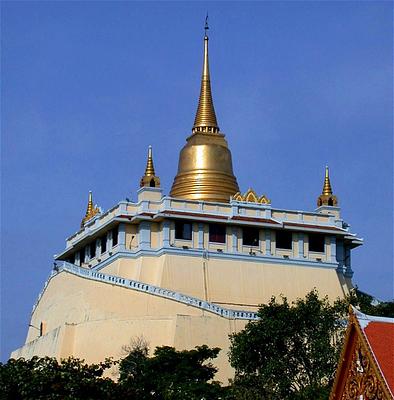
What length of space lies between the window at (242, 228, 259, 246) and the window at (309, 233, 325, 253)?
3089 millimetres

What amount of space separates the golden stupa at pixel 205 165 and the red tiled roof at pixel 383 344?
3793cm

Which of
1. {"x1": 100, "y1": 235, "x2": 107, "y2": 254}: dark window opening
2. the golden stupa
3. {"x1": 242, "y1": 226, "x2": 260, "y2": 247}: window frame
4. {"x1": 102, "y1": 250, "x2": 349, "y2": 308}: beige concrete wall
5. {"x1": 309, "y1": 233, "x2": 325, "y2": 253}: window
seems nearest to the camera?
{"x1": 102, "y1": 250, "x2": 349, "y2": 308}: beige concrete wall

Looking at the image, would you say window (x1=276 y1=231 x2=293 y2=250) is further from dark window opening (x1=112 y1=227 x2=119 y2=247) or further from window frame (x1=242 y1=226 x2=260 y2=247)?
dark window opening (x1=112 y1=227 x2=119 y2=247)

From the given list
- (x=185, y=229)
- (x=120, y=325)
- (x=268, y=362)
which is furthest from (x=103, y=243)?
(x=268, y=362)

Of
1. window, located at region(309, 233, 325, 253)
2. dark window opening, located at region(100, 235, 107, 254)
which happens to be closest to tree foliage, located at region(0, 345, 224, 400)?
dark window opening, located at region(100, 235, 107, 254)

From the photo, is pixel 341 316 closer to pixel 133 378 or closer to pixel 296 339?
pixel 296 339

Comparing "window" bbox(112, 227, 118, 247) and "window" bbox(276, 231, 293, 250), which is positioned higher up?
"window" bbox(276, 231, 293, 250)

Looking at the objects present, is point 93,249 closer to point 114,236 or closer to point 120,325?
point 114,236

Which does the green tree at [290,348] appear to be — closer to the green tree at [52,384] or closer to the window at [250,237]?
the green tree at [52,384]

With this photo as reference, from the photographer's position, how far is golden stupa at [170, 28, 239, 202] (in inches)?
2628

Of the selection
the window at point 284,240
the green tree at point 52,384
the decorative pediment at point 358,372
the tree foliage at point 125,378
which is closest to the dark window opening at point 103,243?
the window at point 284,240

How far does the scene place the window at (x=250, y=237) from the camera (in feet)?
206

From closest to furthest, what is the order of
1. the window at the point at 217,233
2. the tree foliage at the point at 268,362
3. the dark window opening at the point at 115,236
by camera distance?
the tree foliage at the point at 268,362
the window at the point at 217,233
the dark window opening at the point at 115,236

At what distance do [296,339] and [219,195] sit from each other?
Answer: 19714mm
